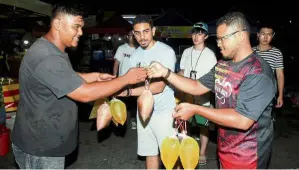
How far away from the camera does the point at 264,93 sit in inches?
91.4

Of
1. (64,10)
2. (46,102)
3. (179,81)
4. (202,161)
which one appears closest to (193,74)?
(202,161)

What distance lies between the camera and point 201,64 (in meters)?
5.01

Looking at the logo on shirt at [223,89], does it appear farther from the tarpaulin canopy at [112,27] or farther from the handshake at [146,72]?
the tarpaulin canopy at [112,27]

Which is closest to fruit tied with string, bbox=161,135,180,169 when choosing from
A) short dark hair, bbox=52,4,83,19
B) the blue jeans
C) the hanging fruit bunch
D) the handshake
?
the hanging fruit bunch

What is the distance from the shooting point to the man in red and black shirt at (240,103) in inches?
91.8

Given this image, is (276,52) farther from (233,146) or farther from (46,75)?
(46,75)

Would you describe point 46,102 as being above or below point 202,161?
above

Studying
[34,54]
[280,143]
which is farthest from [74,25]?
[280,143]

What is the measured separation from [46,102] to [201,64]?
3.13 metres

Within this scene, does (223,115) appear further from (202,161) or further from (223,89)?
(202,161)

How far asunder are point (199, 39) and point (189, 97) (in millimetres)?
1114

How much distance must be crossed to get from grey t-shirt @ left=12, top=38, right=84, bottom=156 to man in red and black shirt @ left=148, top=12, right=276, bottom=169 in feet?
3.50

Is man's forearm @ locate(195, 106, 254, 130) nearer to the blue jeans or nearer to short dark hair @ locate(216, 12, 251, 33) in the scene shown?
short dark hair @ locate(216, 12, 251, 33)

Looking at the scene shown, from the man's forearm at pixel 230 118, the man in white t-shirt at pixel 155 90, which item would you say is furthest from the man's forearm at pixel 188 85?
the man's forearm at pixel 230 118
